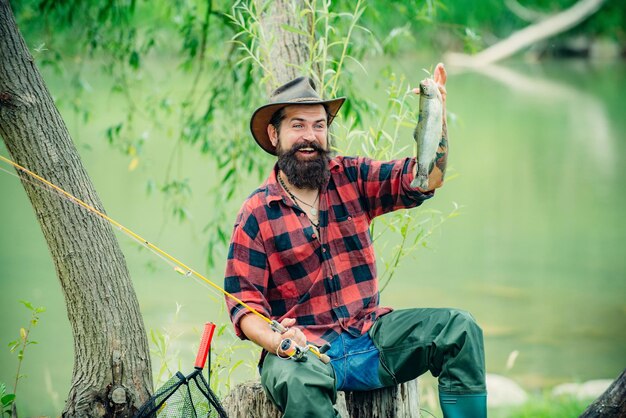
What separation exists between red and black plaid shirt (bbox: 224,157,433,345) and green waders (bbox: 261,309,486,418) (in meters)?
0.14

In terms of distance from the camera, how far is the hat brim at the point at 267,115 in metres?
2.99

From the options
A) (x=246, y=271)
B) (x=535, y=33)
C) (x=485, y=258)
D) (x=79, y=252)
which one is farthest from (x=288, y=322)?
(x=535, y=33)

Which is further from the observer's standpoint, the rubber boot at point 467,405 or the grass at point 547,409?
the grass at point 547,409

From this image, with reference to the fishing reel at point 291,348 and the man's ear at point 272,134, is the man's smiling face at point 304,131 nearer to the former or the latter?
the man's ear at point 272,134

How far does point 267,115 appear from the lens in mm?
3084

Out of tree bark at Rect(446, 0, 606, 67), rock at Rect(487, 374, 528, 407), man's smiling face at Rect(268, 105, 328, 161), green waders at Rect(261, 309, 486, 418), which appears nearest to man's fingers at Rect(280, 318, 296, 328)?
green waders at Rect(261, 309, 486, 418)

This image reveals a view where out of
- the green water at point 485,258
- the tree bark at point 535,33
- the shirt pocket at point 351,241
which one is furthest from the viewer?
the tree bark at point 535,33

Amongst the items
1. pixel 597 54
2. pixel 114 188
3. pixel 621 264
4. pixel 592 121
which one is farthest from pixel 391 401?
pixel 597 54

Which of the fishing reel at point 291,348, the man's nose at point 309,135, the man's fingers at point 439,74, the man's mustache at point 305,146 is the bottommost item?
the fishing reel at point 291,348

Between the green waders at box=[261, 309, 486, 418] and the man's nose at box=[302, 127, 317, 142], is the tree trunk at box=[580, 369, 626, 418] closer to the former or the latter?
the green waders at box=[261, 309, 486, 418]

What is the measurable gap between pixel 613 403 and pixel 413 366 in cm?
66

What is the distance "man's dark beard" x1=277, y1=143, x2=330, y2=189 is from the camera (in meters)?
2.97

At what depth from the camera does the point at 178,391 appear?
284 cm

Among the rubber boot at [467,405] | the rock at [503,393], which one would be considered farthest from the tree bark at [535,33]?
the rubber boot at [467,405]
